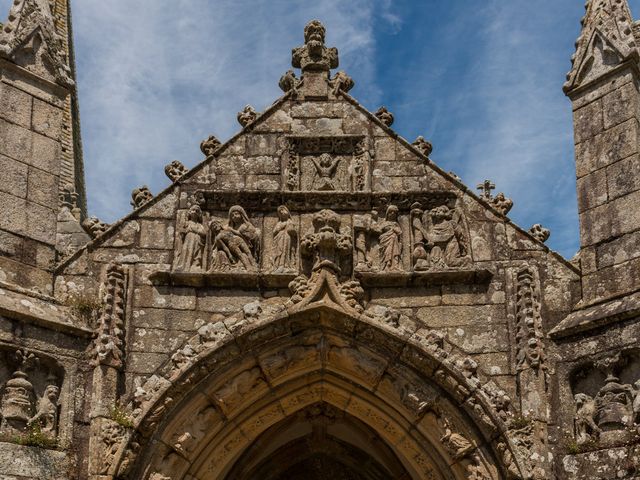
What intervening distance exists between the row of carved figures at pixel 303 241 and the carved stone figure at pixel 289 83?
1.49m

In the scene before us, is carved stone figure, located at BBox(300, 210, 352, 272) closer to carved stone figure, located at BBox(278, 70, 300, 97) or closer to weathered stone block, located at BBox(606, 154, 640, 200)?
carved stone figure, located at BBox(278, 70, 300, 97)

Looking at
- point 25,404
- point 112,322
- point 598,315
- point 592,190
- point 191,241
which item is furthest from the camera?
point 191,241

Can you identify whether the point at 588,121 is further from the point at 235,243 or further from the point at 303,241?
the point at 235,243

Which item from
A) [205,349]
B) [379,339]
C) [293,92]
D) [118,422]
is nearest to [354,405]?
[379,339]

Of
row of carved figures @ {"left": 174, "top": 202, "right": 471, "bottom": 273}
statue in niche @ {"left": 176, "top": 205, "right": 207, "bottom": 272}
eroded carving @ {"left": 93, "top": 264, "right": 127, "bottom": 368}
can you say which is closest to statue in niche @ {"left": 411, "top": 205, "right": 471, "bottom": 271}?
row of carved figures @ {"left": 174, "top": 202, "right": 471, "bottom": 273}

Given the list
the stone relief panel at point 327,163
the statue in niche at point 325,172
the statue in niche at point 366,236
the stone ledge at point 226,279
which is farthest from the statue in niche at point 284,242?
the statue in niche at point 366,236

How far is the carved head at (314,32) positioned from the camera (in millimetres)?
13625

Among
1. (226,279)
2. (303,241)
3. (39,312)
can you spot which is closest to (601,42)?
(303,241)

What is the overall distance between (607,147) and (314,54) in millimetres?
3405

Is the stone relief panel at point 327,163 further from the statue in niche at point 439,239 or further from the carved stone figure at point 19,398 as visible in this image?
the carved stone figure at point 19,398

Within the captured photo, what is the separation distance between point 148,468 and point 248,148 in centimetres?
356

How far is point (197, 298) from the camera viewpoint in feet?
39.5

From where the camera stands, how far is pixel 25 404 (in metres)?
11.1

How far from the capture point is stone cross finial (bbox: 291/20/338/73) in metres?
13.4
